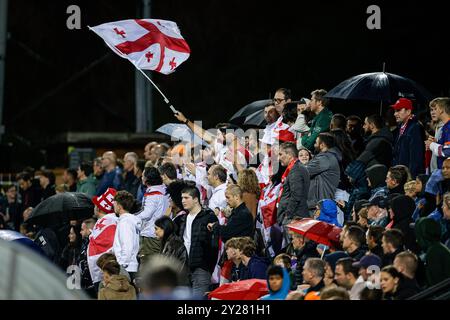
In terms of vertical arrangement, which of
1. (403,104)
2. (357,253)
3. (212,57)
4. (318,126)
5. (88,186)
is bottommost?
(357,253)

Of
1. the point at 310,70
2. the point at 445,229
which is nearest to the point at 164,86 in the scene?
the point at 310,70

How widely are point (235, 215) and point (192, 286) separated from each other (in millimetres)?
926

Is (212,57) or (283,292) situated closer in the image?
(283,292)

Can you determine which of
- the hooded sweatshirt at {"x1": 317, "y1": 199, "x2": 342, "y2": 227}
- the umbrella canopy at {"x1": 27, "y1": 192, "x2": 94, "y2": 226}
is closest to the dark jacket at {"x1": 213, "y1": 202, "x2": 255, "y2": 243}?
the hooded sweatshirt at {"x1": 317, "y1": 199, "x2": 342, "y2": 227}

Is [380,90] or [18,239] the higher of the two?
[380,90]

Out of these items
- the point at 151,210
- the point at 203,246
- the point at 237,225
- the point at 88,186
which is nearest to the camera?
the point at 237,225

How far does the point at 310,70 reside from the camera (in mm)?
20828

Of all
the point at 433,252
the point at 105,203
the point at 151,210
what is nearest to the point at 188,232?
the point at 151,210

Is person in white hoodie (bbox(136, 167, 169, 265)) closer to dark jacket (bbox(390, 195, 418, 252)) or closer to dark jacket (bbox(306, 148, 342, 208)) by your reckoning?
dark jacket (bbox(306, 148, 342, 208))

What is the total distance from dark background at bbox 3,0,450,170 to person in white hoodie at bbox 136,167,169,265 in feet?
22.4

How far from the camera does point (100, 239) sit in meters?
12.9

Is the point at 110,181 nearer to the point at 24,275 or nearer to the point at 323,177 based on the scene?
the point at 323,177

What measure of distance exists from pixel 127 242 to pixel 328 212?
2.36 m
